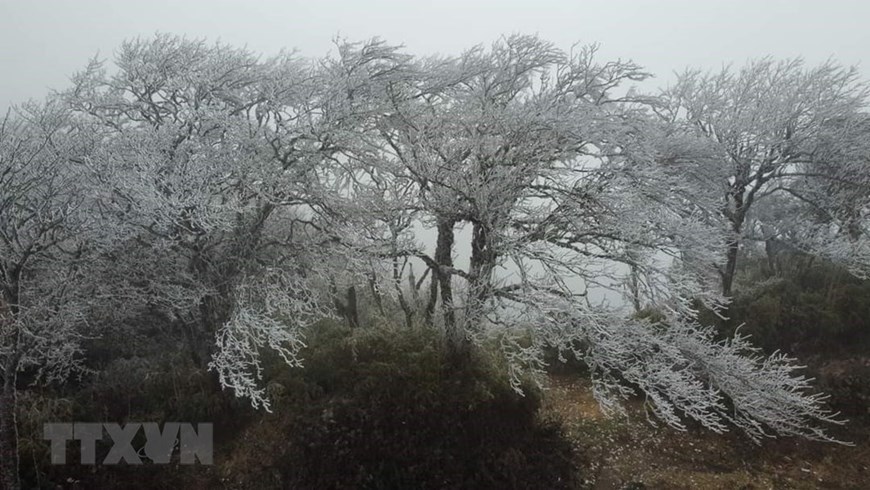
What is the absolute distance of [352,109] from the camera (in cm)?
848

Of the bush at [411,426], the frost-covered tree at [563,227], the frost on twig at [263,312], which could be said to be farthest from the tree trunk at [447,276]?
the frost on twig at [263,312]

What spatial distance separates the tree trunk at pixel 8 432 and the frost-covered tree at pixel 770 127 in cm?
1193

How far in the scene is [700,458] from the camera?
7.46 m

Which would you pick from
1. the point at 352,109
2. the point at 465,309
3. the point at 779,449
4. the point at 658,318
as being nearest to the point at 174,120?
the point at 352,109

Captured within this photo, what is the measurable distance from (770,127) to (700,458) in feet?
24.2

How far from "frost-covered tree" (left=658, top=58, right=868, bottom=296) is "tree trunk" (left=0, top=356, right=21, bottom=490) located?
11933mm

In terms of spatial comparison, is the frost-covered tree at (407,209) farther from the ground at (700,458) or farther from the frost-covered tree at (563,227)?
the ground at (700,458)

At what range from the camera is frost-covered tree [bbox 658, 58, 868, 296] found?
10.5m

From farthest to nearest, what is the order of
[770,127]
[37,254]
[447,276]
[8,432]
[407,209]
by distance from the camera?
[770,127] → [447,276] → [407,209] → [37,254] → [8,432]

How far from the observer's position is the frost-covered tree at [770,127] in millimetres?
10469

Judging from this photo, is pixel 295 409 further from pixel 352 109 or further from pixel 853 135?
pixel 853 135

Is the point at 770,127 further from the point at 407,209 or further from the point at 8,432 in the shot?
the point at 8,432

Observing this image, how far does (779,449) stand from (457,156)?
6.86 metres

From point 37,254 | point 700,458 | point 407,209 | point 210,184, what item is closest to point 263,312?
point 210,184
